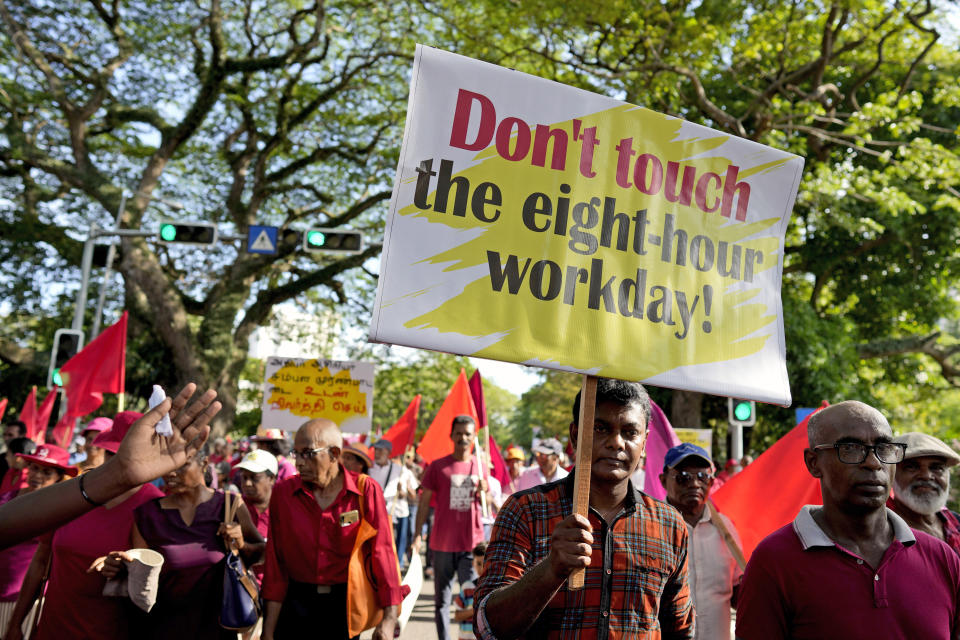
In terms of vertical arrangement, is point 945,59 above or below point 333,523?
above

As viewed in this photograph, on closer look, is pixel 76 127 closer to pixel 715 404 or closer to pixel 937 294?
pixel 715 404

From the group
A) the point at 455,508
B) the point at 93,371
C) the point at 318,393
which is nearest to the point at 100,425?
the point at 93,371

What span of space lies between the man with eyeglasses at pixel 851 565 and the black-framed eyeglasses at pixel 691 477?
1.78m

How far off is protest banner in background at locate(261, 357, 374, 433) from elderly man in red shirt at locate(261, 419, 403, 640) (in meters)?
5.64

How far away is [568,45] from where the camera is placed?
14.7m

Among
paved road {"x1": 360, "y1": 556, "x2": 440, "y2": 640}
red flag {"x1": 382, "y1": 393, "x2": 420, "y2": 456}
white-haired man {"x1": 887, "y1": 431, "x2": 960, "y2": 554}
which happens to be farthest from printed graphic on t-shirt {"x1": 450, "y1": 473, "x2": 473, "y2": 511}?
white-haired man {"x1": 887, "y1": 431, "x2": 960, "y2": 554}

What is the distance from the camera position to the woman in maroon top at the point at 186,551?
4.40 meters

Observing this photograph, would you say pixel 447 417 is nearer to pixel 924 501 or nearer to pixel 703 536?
pixel 703 536

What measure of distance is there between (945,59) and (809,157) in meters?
3.54

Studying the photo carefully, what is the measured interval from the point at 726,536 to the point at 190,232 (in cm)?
1001

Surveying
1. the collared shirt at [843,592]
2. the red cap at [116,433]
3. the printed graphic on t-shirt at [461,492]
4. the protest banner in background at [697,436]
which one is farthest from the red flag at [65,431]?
the collared shirt at [843,592]

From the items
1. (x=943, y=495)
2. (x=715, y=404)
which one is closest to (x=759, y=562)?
(x=943, y=495)

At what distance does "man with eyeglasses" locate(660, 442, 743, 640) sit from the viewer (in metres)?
4.34

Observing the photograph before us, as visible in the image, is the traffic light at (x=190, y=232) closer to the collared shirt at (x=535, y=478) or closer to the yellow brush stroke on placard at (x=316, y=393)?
the yellow brush stroke on placard at (x=316, y=393)
